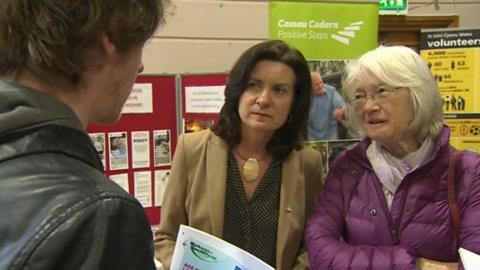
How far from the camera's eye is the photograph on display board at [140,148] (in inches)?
105

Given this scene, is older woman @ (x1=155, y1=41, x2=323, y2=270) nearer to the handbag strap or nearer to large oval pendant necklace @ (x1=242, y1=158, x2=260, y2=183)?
large oval pendant necklace @ (x1=242, y1=158, x2=260, y2=183)

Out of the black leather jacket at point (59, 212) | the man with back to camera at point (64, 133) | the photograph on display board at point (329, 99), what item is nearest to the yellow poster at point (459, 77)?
the photograph on display board at point (329, 99)

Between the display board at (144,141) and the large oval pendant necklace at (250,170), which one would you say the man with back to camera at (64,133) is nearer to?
the large oval pendant necklace at (250,170)

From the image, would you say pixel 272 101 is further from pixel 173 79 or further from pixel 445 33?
pixel 445 33

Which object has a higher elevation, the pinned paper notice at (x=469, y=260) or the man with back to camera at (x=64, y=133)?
the man with back to camera at (x=64, y=133)

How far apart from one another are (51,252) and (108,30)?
12.0 inches

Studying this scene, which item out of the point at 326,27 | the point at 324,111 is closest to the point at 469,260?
the point at 324,111

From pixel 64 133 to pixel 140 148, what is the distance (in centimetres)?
208

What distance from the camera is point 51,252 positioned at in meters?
Result: 0.56

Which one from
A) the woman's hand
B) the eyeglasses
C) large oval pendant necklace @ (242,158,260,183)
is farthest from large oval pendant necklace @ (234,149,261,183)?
the woman's hand

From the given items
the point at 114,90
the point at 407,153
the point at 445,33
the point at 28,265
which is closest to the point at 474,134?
the point at 445,33

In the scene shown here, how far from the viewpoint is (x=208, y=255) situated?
1.41 m

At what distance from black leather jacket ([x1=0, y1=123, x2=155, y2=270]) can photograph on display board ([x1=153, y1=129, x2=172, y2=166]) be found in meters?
2.10

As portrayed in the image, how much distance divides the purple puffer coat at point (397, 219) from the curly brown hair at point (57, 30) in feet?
3.85
